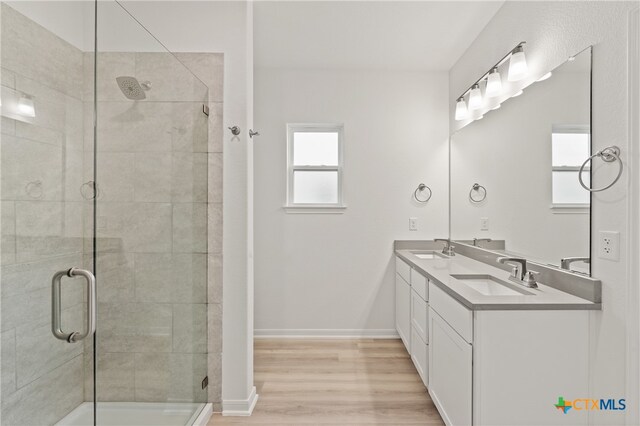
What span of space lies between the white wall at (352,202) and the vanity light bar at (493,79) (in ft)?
→ 1.46

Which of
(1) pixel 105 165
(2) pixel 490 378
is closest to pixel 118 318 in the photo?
(1) pixel 105 165

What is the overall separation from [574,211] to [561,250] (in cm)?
23

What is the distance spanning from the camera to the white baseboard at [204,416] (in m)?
2.05

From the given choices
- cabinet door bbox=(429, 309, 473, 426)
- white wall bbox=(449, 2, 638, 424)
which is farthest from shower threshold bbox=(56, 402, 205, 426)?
white wall bbox=(449, 2, 638, 424)

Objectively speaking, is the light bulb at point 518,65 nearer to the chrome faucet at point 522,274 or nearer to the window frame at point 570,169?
the window frame at point 570,169

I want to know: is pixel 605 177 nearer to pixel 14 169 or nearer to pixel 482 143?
pixel 482 143

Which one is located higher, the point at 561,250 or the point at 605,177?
the point at 605,177

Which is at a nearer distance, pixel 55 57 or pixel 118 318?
pixel 55 57

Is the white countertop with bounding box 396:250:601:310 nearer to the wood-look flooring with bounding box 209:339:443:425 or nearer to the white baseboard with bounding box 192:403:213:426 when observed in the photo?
the wood-look flooring with bounding box 209:339:443:425

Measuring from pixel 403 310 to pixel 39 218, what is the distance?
261 centimetres

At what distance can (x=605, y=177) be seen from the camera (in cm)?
158

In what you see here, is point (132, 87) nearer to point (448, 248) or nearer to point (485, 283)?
point (485, 283)

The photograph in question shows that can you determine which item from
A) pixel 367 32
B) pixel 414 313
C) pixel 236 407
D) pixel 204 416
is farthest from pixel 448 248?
pixel 204 416

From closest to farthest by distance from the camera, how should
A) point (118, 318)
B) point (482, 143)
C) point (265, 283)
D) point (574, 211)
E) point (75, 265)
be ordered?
point (75, 265)
point (118, 318)
point (574, 211)
point (482, 143)
point (265, 283)
